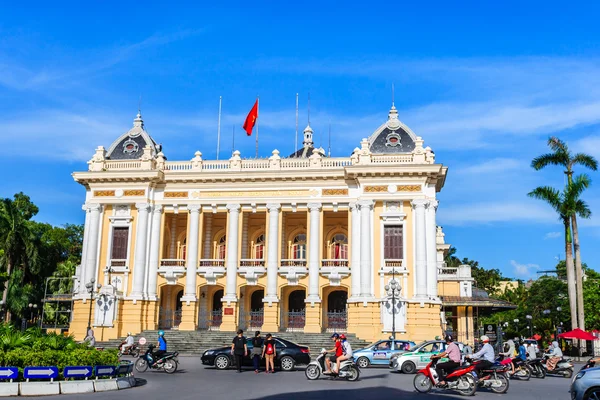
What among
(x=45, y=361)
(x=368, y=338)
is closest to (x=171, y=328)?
(x=368, y=338)

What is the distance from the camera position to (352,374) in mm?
18797

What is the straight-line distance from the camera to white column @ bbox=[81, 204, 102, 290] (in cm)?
3844

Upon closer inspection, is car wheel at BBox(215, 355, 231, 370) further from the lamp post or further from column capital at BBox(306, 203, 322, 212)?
column capital at BBox(306, 203, 322, 212)

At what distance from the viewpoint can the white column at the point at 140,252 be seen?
38.1 metres

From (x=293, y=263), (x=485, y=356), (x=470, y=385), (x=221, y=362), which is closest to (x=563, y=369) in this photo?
(x=485, y=356)

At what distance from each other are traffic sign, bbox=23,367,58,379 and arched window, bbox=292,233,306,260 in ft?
92.1

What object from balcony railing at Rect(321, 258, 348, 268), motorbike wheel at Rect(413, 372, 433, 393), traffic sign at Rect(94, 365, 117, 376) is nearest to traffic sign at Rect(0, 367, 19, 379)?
traffic sign at Rect(94, 365, 117, 376)

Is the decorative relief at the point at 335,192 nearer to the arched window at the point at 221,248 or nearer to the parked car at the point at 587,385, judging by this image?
the arched window at the point at 221,248

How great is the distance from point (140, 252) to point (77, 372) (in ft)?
76.8

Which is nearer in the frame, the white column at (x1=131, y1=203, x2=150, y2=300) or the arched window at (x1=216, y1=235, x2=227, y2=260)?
the white column at (x1=131, y1=203, x2=150, y2=300)

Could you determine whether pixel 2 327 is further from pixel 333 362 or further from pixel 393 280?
pixel 393 280

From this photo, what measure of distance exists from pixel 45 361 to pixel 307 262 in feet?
76.8

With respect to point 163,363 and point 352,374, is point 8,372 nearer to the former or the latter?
point 163,363

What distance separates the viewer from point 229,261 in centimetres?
3828
